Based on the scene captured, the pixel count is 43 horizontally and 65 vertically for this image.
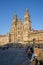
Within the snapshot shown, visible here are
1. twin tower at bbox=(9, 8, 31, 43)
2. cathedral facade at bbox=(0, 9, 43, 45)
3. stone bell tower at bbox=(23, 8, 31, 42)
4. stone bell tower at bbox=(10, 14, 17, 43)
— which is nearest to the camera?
stone bell tower at bbox=(23, 8, 31, 42)

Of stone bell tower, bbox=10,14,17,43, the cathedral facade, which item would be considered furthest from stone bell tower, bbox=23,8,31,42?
stone bell tower, bbox=10,14,17,43

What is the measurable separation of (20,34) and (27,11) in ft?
47.3

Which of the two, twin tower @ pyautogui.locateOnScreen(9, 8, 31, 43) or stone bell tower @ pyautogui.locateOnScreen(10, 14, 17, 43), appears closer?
twin tower @ pyautogui.locateOnScreen(9, 8, 31, 43)

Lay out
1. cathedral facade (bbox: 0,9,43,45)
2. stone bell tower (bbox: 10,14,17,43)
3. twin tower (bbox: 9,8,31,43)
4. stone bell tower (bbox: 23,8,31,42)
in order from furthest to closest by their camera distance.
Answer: stone bell tower (bbox: 10,14,17,43) < twin tower (bbox: 9,8,31,43) < cathedral facade (bbox: 0,9,43,45) < stone bell tower (bbox: 23,8,31,42)

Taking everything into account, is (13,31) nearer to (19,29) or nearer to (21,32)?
(19,29)

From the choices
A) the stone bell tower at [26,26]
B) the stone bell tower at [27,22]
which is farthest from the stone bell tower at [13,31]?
the stone bell tower at [27,22]

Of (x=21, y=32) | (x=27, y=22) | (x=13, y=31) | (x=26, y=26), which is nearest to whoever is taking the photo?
(x=26, y=26)

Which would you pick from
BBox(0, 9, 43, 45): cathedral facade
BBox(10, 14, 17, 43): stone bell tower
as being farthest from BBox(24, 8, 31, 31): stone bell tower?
BBox(10, 14, 17, 43): stone bell tower

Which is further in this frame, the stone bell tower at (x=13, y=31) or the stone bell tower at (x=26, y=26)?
the stone bell tower at (x=13, y=31)

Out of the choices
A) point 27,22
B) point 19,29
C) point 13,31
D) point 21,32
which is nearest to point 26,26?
point 27,22

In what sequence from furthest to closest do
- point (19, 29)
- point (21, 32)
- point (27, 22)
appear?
point (19, 29)
point (27, 22)
point (21, 32)

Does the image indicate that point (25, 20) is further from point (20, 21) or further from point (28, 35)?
point (28, 35)

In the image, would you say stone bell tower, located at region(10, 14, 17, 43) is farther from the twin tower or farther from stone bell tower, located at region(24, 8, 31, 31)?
stone bell tower, located at region(24, 8, 31, 31)

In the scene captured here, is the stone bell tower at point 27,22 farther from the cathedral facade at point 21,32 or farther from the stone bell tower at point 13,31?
the stone bell tower at point 13,31
